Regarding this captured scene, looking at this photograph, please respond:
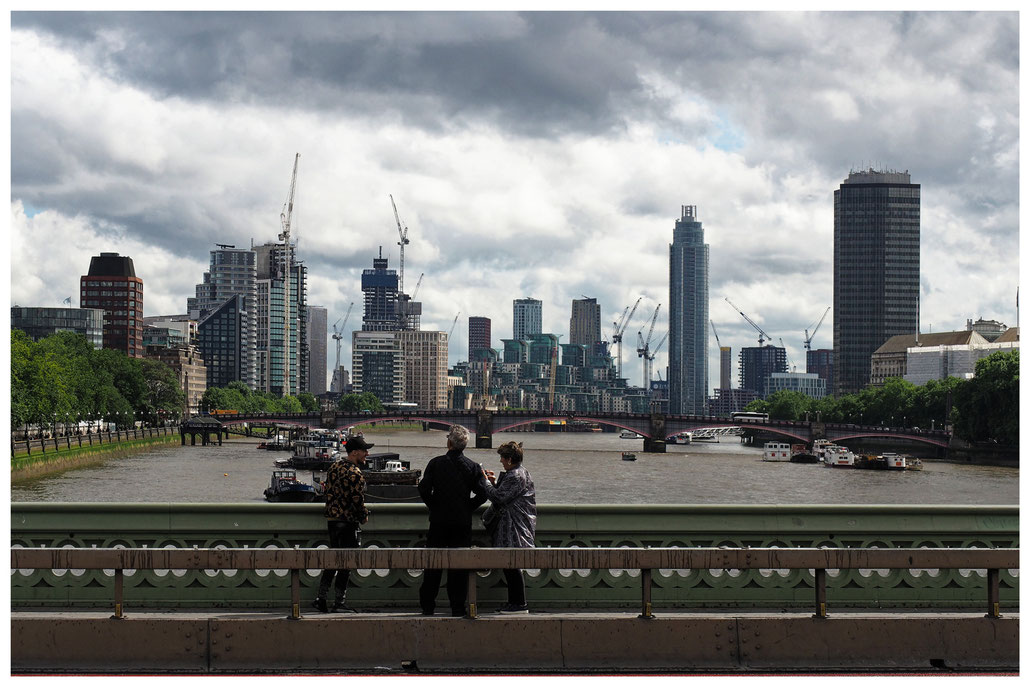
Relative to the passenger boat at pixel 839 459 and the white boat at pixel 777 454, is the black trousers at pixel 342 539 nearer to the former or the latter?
the passenger boat at pixel 839 459

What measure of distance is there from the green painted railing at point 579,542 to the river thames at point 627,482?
4134 cm

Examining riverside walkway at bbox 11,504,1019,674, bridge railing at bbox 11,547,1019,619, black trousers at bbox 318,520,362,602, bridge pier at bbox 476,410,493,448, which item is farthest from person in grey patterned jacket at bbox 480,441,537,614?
bridge pier at bbox 476,410,493,448

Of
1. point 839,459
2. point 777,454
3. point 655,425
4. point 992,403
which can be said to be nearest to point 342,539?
point 839,459

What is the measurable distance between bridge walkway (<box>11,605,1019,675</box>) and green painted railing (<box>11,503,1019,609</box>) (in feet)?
2.92

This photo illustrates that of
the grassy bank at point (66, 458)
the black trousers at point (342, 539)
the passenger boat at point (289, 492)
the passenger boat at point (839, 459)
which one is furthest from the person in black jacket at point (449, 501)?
the passenger boat at point (839, 459)

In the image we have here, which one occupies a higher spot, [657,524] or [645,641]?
[657,524]

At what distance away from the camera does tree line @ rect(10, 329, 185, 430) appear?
102188 mm

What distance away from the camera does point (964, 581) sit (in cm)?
1352

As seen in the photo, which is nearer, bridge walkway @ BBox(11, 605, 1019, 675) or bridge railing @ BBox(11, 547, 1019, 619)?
bridge walkway @ BBox(11, 605, 1019, 675)

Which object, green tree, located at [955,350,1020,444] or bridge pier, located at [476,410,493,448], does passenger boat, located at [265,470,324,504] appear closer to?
green tree, located at [955,350,1020,444]

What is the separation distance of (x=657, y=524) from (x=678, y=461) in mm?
128394

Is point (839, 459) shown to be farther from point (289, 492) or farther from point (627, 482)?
point (289, 492)

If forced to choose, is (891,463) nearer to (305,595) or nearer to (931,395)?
(931,395)

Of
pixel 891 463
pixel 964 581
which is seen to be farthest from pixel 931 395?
pixel 964 581
